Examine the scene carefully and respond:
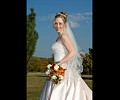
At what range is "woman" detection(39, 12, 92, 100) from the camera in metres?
6.12

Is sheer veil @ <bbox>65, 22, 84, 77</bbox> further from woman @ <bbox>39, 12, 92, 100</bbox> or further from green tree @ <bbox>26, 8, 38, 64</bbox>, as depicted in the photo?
green tree @ <bbox>26, 8, 38, 64</bbox>

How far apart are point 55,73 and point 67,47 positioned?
49 cm

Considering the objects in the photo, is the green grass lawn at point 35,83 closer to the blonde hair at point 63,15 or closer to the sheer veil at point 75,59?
the sheer veil at point 75,59

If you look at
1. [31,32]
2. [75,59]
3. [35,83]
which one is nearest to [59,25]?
[75,59]

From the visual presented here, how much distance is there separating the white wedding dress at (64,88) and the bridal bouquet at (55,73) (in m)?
0.13

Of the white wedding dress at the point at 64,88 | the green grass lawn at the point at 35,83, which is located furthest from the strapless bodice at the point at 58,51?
the green grass lawn at the point at 35,83

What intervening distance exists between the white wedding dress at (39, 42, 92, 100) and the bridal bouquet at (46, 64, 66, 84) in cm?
13

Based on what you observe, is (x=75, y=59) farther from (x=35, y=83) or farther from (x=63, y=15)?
(x=35, y=83)

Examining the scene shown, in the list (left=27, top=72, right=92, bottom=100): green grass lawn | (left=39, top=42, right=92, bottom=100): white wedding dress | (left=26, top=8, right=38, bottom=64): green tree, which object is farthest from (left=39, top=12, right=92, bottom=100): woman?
(left=26, top=8, right=38, bottom=64): green tree
